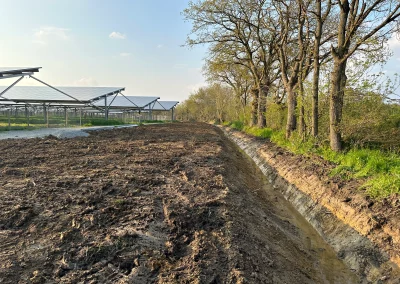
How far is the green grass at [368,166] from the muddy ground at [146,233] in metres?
1.64

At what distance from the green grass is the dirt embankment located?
0.26 metres

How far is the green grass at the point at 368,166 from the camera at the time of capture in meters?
5.98

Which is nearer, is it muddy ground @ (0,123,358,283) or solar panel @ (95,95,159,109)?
muddy ground @ (0,123,358,283)

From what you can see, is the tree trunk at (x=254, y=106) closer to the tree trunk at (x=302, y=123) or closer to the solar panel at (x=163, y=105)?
the tree trunk at (x=302, y=123)

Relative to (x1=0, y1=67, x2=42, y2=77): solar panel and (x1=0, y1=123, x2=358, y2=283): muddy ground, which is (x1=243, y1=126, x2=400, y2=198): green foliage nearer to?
(x1=0, y1=123, x2=358, y2=283): muddy ground

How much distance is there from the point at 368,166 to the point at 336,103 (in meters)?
3.32

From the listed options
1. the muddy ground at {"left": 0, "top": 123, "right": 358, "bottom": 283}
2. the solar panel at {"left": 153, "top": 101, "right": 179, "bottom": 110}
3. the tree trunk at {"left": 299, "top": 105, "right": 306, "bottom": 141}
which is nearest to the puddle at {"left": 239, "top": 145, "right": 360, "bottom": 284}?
the muddy ground at {"left": 0, "top": 123, "right": 358, "bottom": 283}

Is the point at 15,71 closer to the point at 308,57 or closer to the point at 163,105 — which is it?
the point at 308,57

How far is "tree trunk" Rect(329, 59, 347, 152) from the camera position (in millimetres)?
9961

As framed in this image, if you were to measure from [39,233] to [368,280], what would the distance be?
4852 millimetres

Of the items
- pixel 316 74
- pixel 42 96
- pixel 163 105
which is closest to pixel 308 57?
pixel 316 74

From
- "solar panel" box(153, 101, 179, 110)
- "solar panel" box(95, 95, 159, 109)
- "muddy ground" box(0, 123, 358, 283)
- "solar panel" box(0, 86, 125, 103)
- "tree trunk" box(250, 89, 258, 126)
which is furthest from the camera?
"solar panel" box(153, 101, 179, 110)

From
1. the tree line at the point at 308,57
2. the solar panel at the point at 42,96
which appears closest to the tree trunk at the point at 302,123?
the tree line at the point at 308,57

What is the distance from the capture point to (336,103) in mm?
10180
